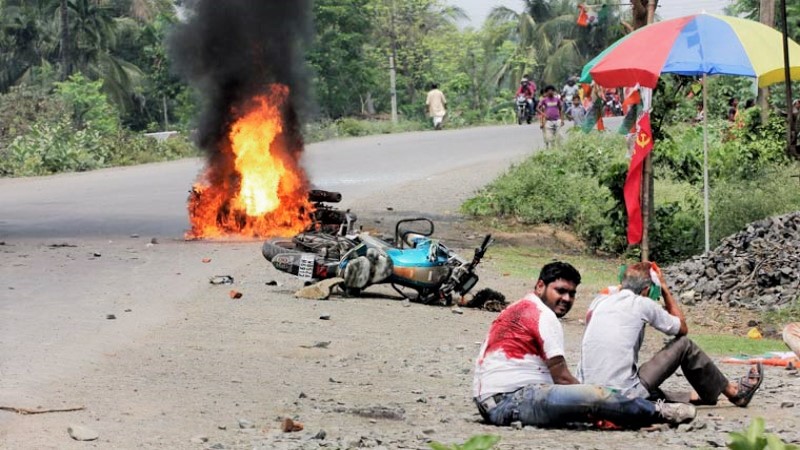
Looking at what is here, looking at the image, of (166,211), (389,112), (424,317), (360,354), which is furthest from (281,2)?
(389,112)

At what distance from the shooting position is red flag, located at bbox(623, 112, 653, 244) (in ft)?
48.9

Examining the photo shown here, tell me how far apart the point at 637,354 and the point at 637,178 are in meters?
7.39

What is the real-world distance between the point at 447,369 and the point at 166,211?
11224 millimetres

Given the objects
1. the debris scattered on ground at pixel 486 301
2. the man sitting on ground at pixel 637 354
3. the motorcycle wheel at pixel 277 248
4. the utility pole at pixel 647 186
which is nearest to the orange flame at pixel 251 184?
the motorcycle wheel at pixel 277 248

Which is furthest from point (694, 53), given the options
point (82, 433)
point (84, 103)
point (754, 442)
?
point (84, 103)

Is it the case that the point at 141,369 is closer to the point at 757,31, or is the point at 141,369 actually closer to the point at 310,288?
the point at 310,288

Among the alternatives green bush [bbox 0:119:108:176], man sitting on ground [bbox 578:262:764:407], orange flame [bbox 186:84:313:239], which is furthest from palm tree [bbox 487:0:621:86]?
man sitting on ground [bbox 578:262:764:407]

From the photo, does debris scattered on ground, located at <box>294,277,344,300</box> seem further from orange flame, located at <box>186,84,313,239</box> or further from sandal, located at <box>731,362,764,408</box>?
sandal, located at <box>731,362,764,408</box>

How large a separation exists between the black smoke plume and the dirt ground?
311cm

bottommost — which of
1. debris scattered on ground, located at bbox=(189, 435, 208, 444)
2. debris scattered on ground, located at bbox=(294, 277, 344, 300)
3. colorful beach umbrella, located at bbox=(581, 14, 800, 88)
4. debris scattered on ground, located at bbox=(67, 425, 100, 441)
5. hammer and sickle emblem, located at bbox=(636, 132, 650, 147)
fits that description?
debris scattered on ground, located at bbox=(294, 277, 344, 300)

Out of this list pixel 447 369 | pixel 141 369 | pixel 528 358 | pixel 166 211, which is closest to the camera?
pixel 528 358

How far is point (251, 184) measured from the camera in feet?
54.6

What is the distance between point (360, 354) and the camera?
33.2ft

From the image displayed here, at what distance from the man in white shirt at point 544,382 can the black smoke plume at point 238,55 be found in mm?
9663
